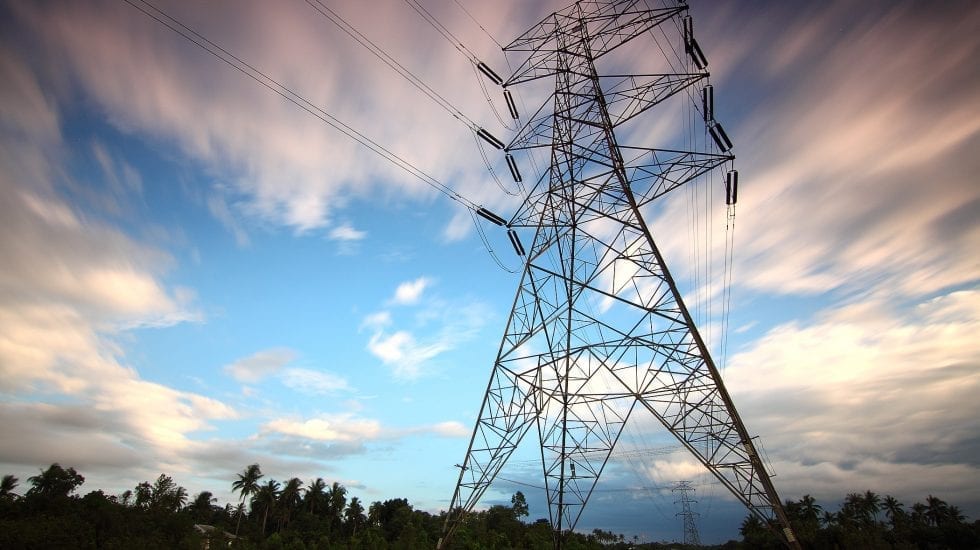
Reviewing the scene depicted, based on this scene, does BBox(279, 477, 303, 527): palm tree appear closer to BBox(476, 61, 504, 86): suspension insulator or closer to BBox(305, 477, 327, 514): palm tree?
BBox(305, 477, 327, 514): palm tree

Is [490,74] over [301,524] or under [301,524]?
over

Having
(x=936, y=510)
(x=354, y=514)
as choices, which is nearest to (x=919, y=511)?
(x=936, y=510)

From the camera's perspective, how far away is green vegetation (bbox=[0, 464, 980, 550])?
30.0 meters

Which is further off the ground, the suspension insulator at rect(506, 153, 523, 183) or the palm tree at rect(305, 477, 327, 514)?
the suspension insulator at rect(506, 153, 523, 183)

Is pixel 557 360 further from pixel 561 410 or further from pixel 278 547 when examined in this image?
pixel 278 547

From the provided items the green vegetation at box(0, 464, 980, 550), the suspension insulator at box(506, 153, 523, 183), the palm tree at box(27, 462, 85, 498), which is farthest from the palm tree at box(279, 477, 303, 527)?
the suspension insulator at box(506, 153, 523, 183)

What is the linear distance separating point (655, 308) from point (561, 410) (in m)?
5.22

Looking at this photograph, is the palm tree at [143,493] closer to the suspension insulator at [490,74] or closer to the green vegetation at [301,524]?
the green vegetation at [301,524]

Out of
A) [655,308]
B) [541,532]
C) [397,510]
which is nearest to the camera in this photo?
[655,308]

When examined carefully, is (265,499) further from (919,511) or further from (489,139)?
(919,511)

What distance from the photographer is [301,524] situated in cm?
6606

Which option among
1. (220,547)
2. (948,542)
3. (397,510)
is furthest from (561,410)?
(397,510)

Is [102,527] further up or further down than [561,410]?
further down

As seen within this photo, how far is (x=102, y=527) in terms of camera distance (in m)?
34.1
